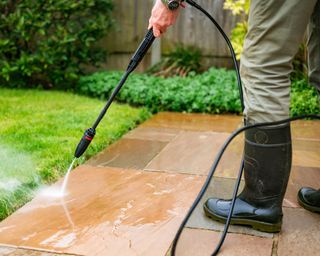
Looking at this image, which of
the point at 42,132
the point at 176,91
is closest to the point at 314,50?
the point at 42,132

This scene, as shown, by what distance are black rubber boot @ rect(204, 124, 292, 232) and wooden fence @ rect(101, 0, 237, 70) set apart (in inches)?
140

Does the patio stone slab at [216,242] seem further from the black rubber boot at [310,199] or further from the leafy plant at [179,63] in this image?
the leafy plant at [179,63]

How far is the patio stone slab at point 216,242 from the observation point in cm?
171

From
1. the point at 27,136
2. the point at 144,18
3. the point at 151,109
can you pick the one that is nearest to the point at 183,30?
the point at 144,18

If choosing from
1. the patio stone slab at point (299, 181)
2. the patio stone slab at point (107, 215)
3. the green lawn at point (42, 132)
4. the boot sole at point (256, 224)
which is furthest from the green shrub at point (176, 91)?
the boot sole at point (256, 224)

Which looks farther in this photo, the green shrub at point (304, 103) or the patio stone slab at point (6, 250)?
the green shrub at point (304, 103)

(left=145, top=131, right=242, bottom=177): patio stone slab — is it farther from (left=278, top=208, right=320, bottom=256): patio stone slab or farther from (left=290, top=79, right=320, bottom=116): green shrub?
(left=290, top=79, right=320, bottom=116): green shrub

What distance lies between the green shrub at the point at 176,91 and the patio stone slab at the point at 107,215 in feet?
5.76

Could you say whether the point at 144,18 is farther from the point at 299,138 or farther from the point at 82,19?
the point at 299,138

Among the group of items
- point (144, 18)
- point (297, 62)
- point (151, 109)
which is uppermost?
point (144, 18)

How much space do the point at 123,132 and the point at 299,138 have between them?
1.26 m

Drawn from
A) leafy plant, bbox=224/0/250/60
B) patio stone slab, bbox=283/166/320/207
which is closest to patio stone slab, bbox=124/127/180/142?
patio stone slab, bbox=283/166/320/207

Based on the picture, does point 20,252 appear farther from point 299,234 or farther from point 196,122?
point 196,122

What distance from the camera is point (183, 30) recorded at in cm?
537
